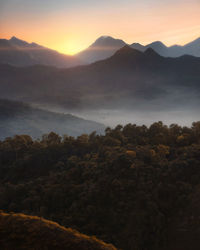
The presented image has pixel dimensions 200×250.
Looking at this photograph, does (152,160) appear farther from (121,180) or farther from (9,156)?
(9,156)

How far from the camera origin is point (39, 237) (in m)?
7.90

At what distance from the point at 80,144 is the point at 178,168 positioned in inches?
477

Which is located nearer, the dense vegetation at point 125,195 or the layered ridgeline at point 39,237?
the layered ridgeline at point 39,237

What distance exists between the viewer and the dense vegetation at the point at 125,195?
13406 mm

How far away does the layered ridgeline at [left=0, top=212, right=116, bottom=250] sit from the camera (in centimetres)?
764

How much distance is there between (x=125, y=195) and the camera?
1598cm

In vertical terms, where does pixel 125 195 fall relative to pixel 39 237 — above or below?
above

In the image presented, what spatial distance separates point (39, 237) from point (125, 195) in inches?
345

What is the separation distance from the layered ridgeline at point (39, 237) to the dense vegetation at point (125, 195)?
230 inches

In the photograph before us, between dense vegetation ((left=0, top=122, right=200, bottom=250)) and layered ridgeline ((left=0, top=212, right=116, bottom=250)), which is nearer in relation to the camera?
layered ridgeline ((left=0, top=212, right=116, bottom=250))

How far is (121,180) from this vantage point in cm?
1723

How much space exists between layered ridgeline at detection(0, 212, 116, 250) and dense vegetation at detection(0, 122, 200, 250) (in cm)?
585

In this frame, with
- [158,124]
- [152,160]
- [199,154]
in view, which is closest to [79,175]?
[152,160]

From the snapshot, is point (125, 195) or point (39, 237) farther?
point (125, 195)
